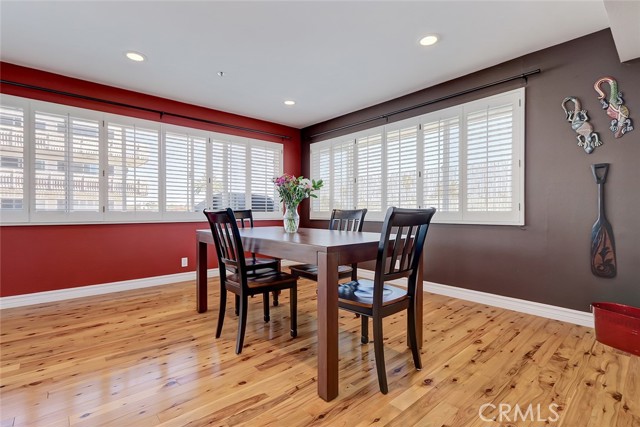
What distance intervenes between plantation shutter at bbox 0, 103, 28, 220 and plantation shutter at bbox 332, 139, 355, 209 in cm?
383

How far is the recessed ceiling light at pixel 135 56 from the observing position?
9.43 feet

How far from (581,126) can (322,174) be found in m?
3.43

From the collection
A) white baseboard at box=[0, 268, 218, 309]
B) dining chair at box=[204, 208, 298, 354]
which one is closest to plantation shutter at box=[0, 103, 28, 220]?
white baseboard at box=[0, 268, 218, 309]

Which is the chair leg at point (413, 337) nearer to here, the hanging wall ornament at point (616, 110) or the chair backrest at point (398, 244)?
the chair backrest at point (398, 244)

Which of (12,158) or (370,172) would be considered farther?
(370,172)

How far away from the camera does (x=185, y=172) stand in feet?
14.0

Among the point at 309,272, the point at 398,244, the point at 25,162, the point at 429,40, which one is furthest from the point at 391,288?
the point at 25,162

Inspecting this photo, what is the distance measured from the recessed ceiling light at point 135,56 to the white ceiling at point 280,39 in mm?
67

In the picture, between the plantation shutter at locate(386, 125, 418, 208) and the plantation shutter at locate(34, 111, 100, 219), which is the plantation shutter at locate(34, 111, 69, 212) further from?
the plantation shutter at locate(386, 125, 418, 208)

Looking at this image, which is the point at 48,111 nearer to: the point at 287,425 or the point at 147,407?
the point at 147,407

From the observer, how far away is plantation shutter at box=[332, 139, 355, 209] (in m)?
4.71

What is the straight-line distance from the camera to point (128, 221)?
12.5ft

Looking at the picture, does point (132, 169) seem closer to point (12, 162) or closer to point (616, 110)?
point (12, 162)

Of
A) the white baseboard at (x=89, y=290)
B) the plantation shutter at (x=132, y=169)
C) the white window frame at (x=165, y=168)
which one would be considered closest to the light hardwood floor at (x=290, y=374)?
the white baseboard at (x=89, y=290)
